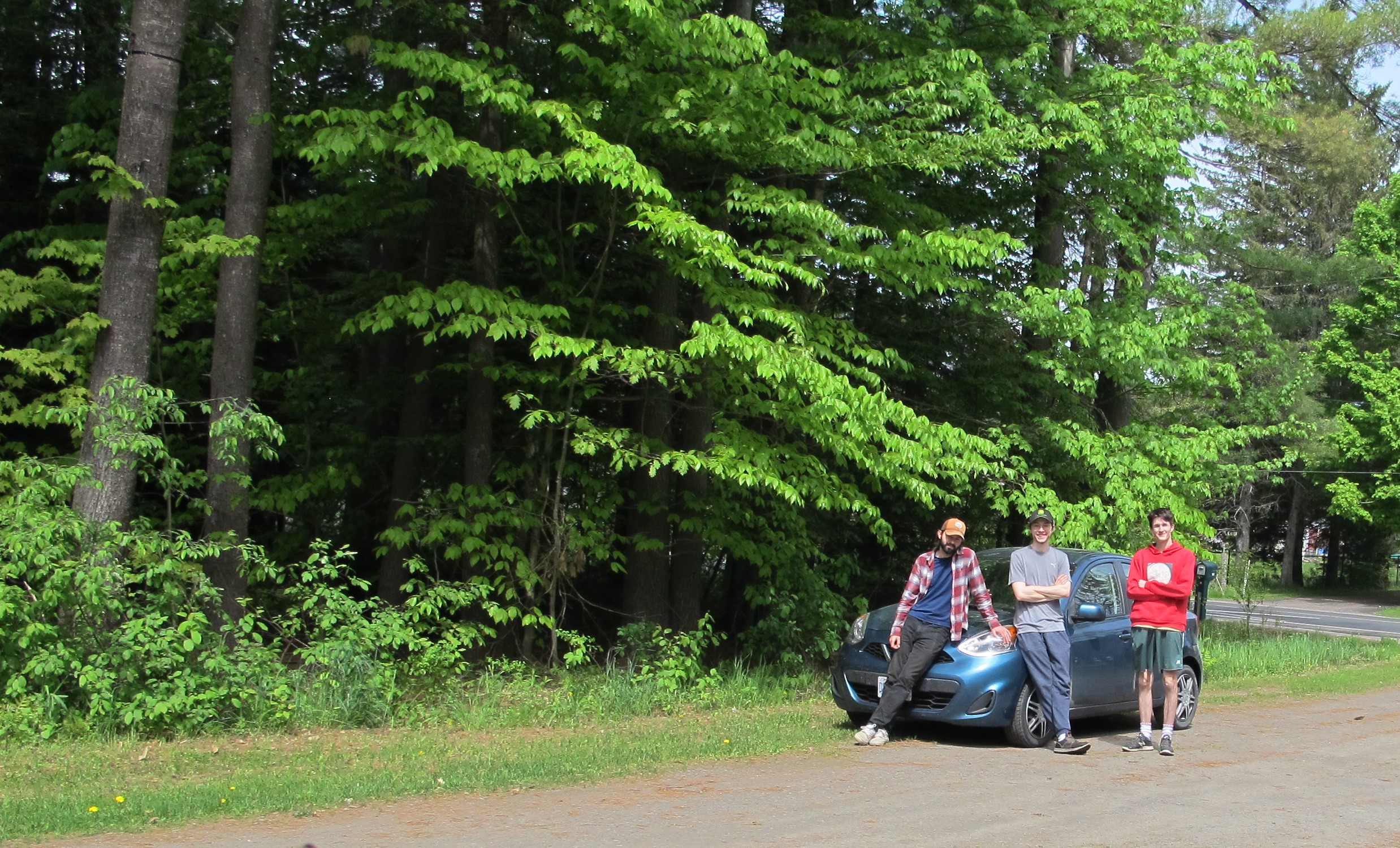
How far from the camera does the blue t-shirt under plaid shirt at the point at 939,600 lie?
963cm

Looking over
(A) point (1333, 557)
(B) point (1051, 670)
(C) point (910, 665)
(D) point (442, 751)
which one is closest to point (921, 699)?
(C) point (910, 665)

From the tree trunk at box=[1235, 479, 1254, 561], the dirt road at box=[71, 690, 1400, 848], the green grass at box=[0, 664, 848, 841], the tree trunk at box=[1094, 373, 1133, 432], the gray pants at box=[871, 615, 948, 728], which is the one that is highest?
the tree trunk at box=[1094, 373, 1133, 432]

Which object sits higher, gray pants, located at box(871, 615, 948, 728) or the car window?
the car window

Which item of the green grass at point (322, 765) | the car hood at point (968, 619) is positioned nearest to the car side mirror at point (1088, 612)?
the car hood at point (968, 619)

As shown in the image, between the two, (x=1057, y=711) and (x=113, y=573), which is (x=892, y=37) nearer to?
(x=1057, y=711)

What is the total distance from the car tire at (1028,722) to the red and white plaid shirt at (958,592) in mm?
613

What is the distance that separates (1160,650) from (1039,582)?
1.09 m

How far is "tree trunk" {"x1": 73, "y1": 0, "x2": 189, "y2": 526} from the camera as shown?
10.8 meters

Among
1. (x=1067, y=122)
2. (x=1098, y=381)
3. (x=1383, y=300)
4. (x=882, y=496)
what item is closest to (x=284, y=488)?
(x=882, y=496)

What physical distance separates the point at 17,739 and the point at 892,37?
37.3 feet

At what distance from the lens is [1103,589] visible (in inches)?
425

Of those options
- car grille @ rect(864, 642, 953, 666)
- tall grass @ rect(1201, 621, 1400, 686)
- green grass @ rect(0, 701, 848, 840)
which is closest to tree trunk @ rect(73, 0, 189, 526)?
green grass @ rect(0, 701, 848, 840)

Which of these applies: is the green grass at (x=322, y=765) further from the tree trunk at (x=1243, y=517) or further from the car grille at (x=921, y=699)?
the tree trunk at (x=1243, y=517)

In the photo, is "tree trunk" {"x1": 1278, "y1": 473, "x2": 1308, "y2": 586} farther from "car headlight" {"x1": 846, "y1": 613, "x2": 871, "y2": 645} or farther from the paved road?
"car headlight" {"x1": 846, "y1": 613, "x2": 871, "y2": 645}
